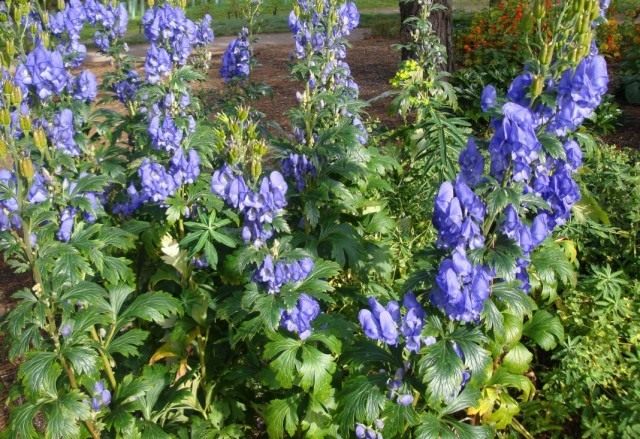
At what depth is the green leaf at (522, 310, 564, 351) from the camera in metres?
3.19

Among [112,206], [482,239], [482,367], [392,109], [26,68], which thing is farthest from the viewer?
[392,109]

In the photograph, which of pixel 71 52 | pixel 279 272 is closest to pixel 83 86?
pixel 71 52

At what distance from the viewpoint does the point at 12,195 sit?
2396 millimetres

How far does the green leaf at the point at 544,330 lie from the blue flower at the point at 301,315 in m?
1.30

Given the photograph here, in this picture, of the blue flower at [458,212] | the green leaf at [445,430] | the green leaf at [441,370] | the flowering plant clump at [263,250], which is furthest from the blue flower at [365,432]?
the blue flower at [458,212]

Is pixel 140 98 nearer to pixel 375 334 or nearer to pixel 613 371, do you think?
pixel 375 334

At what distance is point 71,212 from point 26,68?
2.48ft

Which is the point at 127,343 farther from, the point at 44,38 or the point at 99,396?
the point at 44,38

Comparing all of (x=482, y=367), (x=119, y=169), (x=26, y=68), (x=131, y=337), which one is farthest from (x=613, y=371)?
(x=26, y=68)

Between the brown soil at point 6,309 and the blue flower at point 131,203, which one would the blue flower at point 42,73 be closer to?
the blue flower at point 131,203

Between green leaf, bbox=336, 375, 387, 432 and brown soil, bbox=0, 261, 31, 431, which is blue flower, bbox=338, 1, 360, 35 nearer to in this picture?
green leaf, bbox=336, 375, 387, 432

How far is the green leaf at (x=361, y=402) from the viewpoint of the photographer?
243 centimetres

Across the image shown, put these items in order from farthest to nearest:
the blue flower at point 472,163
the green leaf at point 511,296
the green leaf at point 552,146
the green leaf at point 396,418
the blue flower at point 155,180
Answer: the blue flower at point 155,180 < the green leaf at point 396,418 < the green leaf at point 511,296 < the blue flower at point 472,163 < the green leaf at point 552,146

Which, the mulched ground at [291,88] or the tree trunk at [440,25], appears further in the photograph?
the tree trunk at [440,25]
